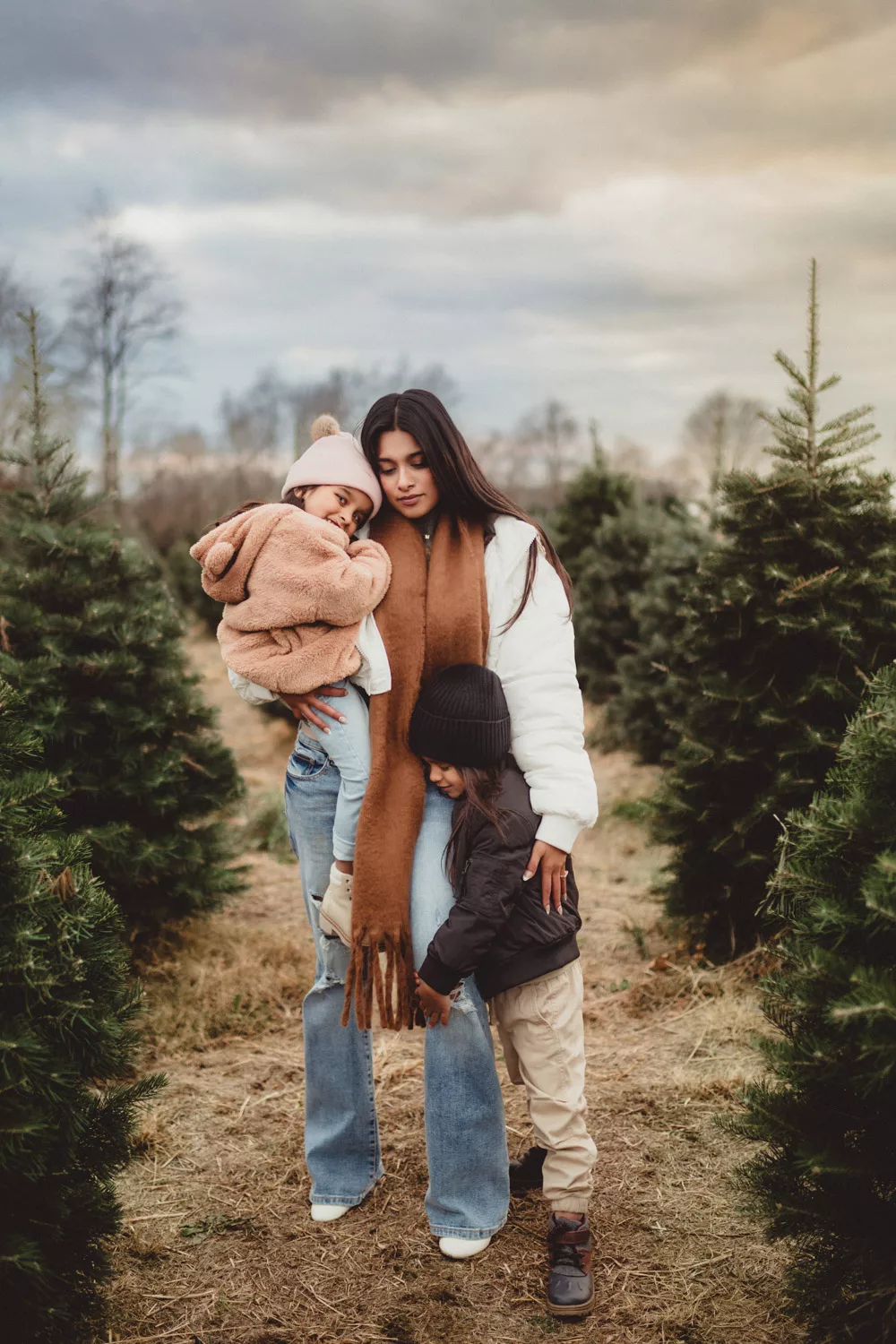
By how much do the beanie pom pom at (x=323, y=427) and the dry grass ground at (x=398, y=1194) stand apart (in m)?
2.17

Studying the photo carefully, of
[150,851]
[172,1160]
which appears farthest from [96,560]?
[172,1160]

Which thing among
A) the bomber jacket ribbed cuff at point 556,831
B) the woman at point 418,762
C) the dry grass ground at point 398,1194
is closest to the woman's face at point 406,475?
the woman at point 418,762

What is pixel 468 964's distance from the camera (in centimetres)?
253

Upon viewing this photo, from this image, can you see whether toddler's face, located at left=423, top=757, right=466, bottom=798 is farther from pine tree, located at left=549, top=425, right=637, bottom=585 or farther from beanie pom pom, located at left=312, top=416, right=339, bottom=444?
pine tree, located at left=549, top=425, right=637, bottom=585

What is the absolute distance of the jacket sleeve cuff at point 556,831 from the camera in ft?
8.61

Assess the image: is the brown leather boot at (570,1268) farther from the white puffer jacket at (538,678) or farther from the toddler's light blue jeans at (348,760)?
the toddler's light blue jeans at (348,760)

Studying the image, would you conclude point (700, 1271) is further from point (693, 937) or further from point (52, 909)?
point (693, 937)

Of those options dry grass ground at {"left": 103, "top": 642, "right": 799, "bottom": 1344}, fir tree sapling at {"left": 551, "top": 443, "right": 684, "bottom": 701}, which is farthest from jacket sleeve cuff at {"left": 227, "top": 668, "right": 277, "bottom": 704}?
fir tree sapling at {"left": 551, "top": 443, "right": 684, "bottom": 701}

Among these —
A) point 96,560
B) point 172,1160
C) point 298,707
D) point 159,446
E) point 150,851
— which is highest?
point 159,446

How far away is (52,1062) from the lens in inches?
82.1

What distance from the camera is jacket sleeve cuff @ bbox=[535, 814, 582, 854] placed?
262 cm

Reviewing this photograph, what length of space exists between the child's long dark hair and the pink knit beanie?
780 mm

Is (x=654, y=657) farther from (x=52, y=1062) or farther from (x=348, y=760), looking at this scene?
(x=52, y=1062)

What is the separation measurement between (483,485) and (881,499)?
2257mm
